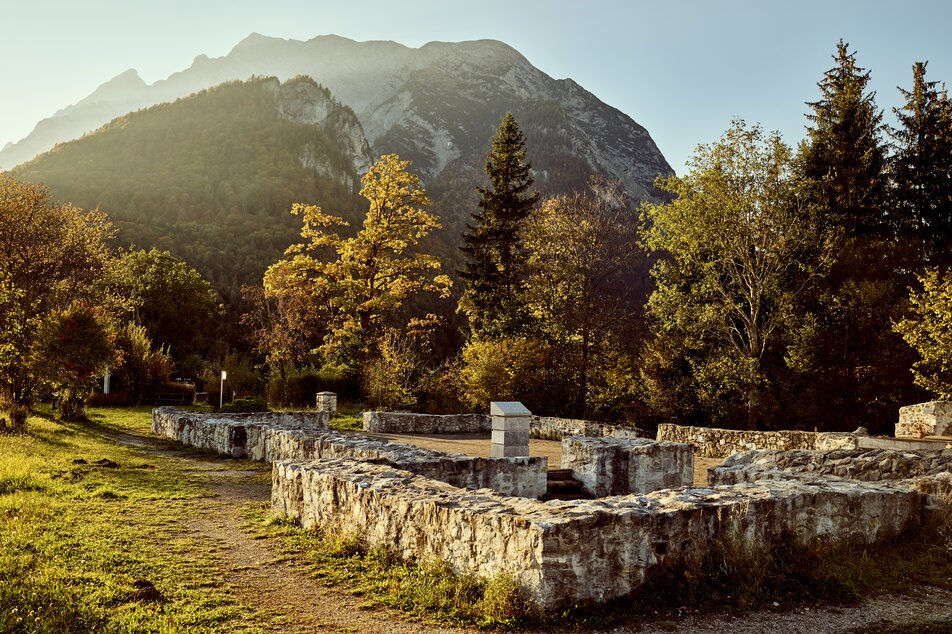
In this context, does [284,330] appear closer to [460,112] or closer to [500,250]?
[500,250]

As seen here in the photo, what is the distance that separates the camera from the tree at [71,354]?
19969mm

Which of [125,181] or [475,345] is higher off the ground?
[125,181]

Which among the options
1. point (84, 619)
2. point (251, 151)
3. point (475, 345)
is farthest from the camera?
point (251, 151)

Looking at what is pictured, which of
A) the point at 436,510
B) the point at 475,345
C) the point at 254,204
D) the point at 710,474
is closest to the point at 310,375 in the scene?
the point at 475,345

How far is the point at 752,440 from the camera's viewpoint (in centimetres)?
1822

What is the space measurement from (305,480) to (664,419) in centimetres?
1940

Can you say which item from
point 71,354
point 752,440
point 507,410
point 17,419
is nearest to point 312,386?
point 71,354

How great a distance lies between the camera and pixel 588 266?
→ 29.5 meters

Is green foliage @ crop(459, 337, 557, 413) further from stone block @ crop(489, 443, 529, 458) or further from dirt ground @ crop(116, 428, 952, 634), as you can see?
dirt ground @ crop(116, 428, 952, 634)

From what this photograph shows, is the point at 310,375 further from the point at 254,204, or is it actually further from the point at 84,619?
the point at 254,204

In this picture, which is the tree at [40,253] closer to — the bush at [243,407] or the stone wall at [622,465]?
the bush at [243,407]

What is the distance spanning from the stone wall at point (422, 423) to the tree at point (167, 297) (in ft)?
98.4

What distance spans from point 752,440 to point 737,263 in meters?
11.0

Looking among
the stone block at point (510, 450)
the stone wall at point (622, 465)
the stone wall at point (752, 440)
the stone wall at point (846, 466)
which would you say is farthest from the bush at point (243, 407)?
the stone wall at point (846, 466)
